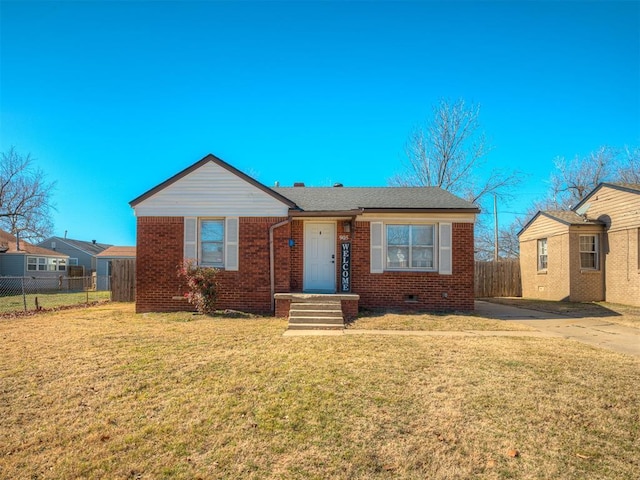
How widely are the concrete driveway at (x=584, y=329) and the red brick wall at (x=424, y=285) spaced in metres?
1.01

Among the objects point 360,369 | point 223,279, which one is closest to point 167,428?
point 360,369

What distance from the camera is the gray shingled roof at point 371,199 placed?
1116 centimetres

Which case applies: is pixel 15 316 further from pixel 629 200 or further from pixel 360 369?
pixel 629 200

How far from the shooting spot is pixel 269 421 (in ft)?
12.0

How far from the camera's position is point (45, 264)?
103 ft

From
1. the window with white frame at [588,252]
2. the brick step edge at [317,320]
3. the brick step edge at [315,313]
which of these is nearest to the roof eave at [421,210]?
the brick step edge at [315,313]

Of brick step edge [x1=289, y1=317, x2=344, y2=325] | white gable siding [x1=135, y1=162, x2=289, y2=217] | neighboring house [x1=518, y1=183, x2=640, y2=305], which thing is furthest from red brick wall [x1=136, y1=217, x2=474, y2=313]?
neighboring house [x1=518, y1=183, x2=640, y2=305]

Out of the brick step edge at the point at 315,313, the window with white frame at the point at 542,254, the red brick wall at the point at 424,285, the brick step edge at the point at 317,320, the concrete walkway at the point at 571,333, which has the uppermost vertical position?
the window with white frame at the point at 542,254

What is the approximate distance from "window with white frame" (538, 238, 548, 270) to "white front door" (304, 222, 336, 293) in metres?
11.2

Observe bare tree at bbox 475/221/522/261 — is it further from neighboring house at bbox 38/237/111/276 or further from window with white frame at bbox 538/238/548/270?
neighboring house at bbox 38/237/111/276

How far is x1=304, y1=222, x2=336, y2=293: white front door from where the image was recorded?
11.4 metres

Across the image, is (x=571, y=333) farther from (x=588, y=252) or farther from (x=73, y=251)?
(x=73, y=251)

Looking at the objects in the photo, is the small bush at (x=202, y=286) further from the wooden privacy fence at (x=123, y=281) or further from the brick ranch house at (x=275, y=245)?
the wooden privacy fence at (x=123, y=281)

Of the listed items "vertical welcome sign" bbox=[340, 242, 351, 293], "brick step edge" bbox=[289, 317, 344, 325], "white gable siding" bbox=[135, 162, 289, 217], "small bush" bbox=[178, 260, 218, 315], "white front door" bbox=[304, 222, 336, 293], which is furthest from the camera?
"white front door" bbox=[304, 222, 336, 293]
